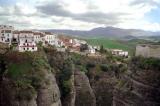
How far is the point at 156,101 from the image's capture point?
900 inches

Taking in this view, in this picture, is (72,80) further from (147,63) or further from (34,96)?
(147,63)

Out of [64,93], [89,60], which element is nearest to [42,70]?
[64,93]

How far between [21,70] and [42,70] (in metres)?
3.76

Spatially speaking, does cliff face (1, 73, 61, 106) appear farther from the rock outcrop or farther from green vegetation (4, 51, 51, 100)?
the rock outcrop

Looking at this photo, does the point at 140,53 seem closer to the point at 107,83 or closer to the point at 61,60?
the point at 61,60

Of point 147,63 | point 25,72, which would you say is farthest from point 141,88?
point 25,72

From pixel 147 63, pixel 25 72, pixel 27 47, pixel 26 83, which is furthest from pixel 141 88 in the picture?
pixel 27 47

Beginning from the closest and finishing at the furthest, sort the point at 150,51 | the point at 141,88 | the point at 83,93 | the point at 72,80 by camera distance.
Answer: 1. the point at 141,88
2. the point at 150,51
3. the point at 72,80
4. the point at 83,93

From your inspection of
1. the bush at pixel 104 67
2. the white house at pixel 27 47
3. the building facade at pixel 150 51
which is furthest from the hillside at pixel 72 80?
the white house at pixel 27 47

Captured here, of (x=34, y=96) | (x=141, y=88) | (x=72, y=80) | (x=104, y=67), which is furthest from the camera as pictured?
(x=104, y=67)

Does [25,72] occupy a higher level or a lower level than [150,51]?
lower

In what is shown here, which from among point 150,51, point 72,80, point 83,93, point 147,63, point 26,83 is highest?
Answer: point 150,51

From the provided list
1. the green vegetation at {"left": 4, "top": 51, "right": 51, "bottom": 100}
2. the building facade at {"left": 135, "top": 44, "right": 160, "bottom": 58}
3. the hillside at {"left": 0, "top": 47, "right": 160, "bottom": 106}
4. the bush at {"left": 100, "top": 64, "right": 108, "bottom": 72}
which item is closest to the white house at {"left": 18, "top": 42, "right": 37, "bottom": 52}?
the hillside at {"left": 0, "top": 47, "right": 160, "bottom": 106}

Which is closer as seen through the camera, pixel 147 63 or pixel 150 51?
pixel 147 63
